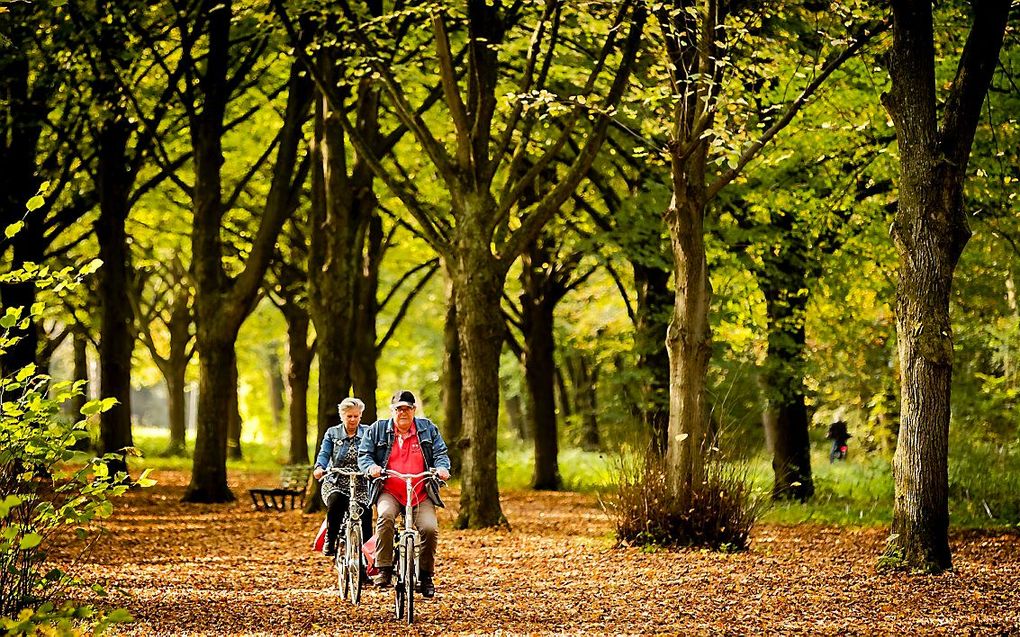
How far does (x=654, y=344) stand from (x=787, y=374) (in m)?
2.48

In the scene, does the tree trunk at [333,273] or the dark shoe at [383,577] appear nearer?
the dark shoe at [383,577]

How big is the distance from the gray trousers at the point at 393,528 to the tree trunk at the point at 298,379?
63.0ft

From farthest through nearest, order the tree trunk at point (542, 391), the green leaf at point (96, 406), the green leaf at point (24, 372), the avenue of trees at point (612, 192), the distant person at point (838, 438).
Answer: the distant person at point (838, 438) → the tree trunk at point (542, 391) → the avenue of trees at point (612, 192) → the green leaf at point (24, 372) → the green leaf at point (96, 406)

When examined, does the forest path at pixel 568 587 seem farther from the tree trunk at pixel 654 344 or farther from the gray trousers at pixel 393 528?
the tree trunk at pixel 654 344

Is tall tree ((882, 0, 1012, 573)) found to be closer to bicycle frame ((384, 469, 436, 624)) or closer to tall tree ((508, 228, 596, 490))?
bicycle frame ((384, 469, 436, 624))

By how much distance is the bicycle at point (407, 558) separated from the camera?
9.03 metres

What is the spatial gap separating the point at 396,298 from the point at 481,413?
89.5 feet

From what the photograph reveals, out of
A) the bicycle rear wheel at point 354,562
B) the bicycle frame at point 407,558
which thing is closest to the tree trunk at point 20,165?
the bicycle rear wheel at point 354,562

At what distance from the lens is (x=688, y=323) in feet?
45.7

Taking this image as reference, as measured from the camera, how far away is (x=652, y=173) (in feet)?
71.8

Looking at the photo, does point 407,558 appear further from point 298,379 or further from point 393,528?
point 298,379

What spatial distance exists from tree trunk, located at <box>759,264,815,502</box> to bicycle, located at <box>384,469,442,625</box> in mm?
11055

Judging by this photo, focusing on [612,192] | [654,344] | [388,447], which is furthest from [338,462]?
[612,192]

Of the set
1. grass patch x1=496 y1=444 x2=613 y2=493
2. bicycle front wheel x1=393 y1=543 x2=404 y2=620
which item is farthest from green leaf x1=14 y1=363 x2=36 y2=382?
grass patch x1=496 y1=444 x2=613 y2=493
